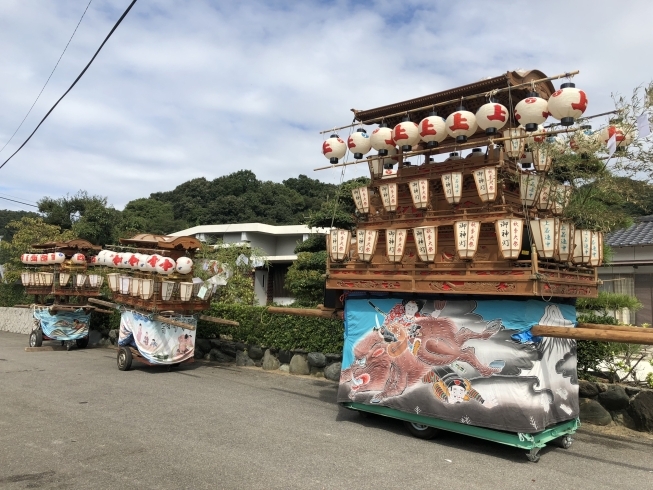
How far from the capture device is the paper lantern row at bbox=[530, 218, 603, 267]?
20.1 ft

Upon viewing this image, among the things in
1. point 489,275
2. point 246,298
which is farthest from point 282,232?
point 489,275

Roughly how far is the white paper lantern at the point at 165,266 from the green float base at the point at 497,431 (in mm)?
6451

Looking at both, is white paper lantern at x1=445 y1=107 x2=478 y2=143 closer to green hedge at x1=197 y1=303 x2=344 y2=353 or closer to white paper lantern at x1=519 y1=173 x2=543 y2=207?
white paper lantern at x1=519 y1=173 x2=543 y2=207

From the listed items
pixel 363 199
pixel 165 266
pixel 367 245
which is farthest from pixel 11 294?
pixel 367 245

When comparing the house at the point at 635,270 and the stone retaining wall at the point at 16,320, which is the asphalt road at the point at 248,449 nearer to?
the house at the point at 635,270

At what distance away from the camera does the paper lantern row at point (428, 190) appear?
21.9ft

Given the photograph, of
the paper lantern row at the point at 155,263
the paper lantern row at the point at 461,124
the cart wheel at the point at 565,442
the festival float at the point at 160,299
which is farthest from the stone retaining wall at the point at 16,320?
the cart wheel at the point at 565,442

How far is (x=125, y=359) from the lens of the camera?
11.9 metres

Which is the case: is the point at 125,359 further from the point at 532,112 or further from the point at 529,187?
the point at 532,112

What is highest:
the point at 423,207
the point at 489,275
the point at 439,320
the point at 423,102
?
the point at 423,102

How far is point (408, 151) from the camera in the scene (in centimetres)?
811

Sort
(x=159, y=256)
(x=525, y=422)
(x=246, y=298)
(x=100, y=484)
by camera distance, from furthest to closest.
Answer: (x=246, y=298) < (x=159, y=256) < (x=525, y=422) < (x=100, y=484)

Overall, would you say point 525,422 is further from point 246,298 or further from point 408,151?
point 246,298

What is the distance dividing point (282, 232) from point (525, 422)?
77.0 feet
